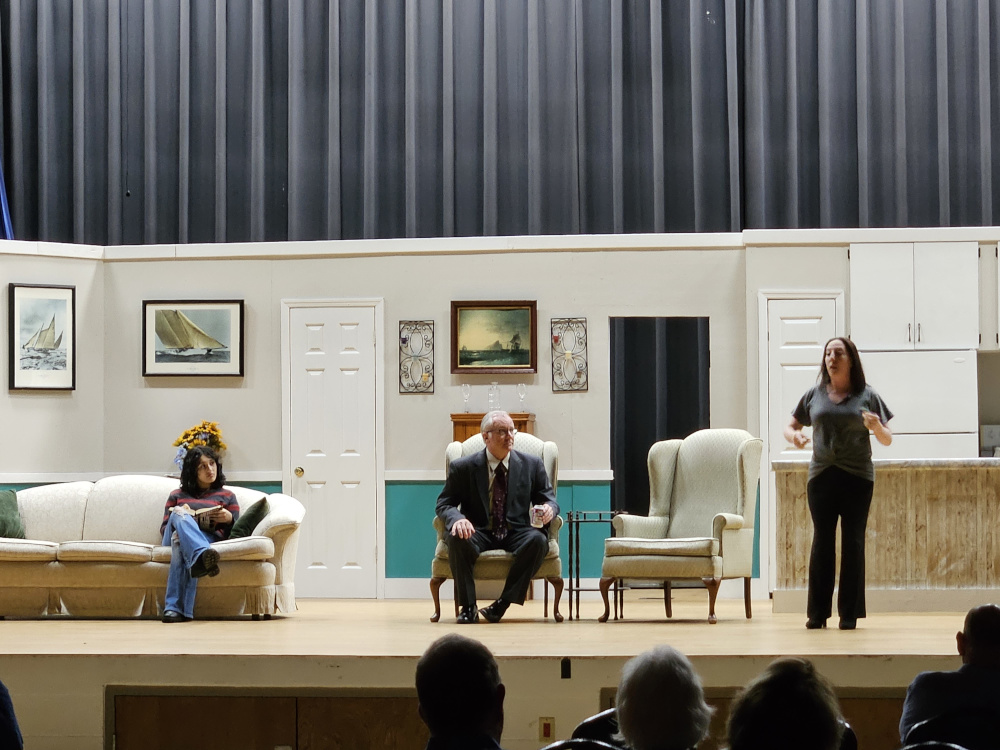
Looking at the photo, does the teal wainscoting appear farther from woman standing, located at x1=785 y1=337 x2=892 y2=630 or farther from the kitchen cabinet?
woman standing, located at x1=785 y1=337 x2=892 y2=630

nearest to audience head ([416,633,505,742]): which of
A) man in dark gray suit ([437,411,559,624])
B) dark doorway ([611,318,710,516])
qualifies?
man in dark gray suit ([437,411,559,624])

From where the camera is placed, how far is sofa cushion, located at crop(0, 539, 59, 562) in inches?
278

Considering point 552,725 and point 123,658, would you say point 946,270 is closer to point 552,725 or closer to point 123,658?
point 552,725

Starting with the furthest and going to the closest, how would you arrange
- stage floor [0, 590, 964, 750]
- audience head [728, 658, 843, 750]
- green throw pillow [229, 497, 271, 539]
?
1. green throw pillow [229, 497, 271, 539]
2. stage floor [0, 590, 964, 750]
3. audience head [728, 658, 843, 750]

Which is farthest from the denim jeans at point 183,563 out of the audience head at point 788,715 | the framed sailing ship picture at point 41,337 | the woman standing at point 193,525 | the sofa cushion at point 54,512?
the audience head at point 788,715

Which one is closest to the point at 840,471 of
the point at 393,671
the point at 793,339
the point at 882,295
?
the point at 393,671

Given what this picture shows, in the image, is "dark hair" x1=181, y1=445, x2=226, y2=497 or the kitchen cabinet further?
the kitchen cabinet

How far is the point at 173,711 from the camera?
481 centimetres

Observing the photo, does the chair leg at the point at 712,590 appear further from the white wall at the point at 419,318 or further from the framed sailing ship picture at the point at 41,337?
the framed sailing ship picture at the point at 41,337

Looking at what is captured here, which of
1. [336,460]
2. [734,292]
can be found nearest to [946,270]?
[734,292]

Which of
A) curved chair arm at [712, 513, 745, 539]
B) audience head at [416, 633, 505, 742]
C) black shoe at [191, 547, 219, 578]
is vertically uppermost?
audience head at [416, 633, 505, 742]

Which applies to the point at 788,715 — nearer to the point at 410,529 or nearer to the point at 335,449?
the point at 410,529

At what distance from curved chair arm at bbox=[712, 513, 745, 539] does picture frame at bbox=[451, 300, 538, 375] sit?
2.28 metres

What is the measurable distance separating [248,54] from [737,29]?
4.06 m
